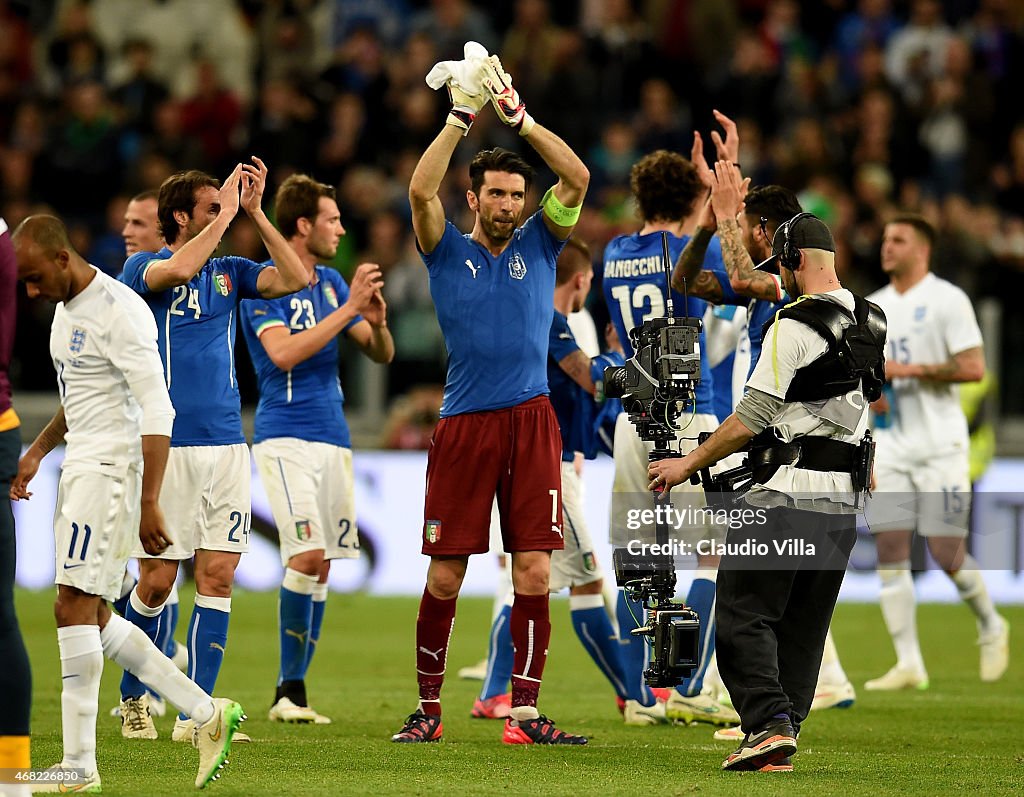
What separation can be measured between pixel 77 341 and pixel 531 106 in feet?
45.3

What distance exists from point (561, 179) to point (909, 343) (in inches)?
174

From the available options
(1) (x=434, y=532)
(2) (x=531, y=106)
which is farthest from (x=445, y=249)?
(2) (x=531, y=106)

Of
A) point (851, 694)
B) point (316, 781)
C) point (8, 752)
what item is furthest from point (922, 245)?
point (8, 752)

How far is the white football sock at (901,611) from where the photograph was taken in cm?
1105

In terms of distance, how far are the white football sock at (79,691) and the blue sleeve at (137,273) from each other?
2.12 meters

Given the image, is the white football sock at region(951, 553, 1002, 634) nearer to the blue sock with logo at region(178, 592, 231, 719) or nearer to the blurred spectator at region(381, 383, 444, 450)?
the blue sock with logo at region(178, 592, 231, 719)

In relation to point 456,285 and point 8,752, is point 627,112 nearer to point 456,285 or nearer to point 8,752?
point 456,285

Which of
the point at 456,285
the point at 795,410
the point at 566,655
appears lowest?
the point at 566,655

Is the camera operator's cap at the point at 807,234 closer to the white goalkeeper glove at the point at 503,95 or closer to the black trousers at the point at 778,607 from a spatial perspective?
the black trousers at the point at 778,607

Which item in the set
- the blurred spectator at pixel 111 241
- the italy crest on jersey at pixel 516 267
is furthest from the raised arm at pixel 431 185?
the blurred spectator at pixel 111 241

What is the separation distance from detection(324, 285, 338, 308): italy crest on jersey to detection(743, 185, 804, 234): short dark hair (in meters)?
2.42

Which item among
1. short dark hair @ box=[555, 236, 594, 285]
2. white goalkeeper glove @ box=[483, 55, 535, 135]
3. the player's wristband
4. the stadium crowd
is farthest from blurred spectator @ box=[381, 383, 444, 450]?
white goalkeeper glove @ box=[483, 55, 535, 135]

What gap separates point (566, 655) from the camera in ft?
42.1

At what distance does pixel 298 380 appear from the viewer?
9453 millimetres
